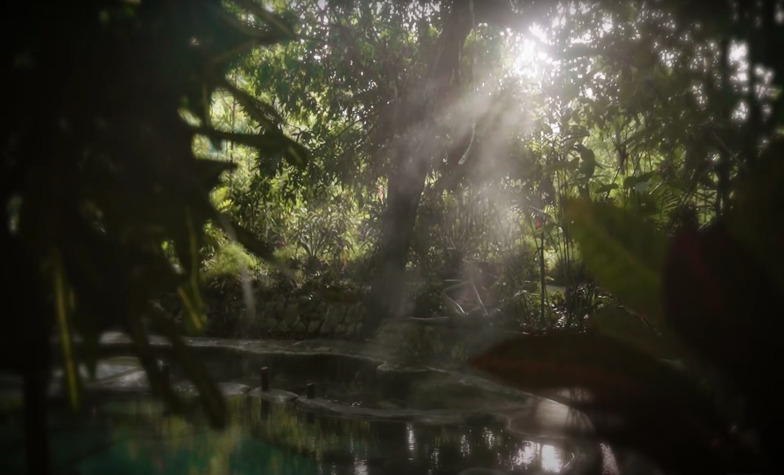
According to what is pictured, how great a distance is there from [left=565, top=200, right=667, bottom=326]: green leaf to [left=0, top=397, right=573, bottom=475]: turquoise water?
1.42m

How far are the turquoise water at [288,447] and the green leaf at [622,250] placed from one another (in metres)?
1.42

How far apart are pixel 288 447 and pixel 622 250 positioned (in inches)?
116

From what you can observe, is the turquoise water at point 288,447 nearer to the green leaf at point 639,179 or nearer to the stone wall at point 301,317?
the green leaf at point 639,179

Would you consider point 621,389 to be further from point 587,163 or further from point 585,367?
point 587,163

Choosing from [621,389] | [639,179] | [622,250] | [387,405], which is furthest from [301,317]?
[621,389]

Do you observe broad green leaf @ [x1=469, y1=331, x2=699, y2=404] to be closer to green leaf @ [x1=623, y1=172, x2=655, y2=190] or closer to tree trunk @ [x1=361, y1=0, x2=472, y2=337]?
green leaf @ [x1=623, y1=172, x2=655, y2=190]

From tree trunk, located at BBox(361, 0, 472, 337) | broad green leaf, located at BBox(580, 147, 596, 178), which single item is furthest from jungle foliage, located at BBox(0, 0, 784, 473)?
tree trunk, located at BBox(361, 0, 472, 337)

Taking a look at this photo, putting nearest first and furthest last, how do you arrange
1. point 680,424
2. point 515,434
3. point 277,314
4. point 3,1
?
1. point 3,1
2. point 680,424
3. point 515,434
4. point 277,314

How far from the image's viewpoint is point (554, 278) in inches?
283

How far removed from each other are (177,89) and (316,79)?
4.74m

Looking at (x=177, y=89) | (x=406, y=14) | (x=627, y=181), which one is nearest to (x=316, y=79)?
(x=406, y=14)

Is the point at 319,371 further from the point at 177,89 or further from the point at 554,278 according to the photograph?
the point at 177,89

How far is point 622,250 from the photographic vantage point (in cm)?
98

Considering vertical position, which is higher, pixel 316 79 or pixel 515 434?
pixel 316 79
